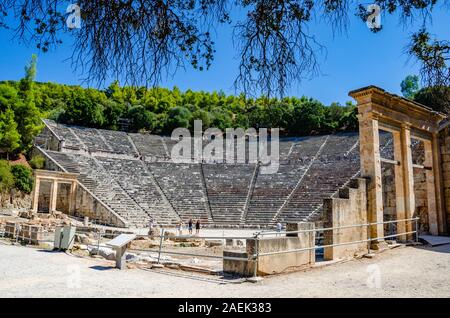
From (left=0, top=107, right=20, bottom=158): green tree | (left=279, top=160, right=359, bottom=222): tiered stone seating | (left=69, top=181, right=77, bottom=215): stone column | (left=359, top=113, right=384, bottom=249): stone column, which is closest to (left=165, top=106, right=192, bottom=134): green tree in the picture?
(left=0, top=107, right=20, bottom=158): green tree

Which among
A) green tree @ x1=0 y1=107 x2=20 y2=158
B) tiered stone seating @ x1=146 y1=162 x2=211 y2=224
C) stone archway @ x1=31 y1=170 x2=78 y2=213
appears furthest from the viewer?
green tree @ x1=0 y1=107 x2=20 y2=158

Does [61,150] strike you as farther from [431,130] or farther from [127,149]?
[431,130]

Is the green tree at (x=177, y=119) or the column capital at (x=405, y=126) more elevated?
the green tree at (x=177, y=119)

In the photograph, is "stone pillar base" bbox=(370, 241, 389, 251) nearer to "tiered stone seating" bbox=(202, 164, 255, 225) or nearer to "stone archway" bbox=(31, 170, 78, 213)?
"tiered stone seating" bbox=(202, 164, 255, 225)

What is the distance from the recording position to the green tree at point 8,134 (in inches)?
Result: 1415

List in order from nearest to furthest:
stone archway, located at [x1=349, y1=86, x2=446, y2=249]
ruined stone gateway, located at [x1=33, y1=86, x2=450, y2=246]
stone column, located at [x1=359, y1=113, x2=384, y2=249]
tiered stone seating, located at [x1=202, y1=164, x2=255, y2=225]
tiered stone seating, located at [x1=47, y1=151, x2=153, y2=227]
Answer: stone column, located at [x1=359, y1=113, x2=384, y2=249] < stone archway, located at [x1=349, y1=86, x2=446, y2=249] < ruined stone gateway, located at [x1=33, y1=86, x2=450, y2=246] < tiered stone seating, located at [x1=47, y1=151, x2=153, y2=227] < tiered stone seating, located at [x1=202, y1=164, x2=255, y2=225]

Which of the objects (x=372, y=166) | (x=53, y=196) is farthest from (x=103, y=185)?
(x=372, y=166)

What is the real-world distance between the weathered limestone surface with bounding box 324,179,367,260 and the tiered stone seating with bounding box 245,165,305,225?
17125 millimetres

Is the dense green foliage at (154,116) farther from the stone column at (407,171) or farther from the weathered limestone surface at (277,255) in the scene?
the weathered limestone surface at (277,255)

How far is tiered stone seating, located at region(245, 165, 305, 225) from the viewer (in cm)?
2830

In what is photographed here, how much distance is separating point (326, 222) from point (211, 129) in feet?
154

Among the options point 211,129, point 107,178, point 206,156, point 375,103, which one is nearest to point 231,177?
point 206,156

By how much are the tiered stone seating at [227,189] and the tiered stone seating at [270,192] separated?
0.91m

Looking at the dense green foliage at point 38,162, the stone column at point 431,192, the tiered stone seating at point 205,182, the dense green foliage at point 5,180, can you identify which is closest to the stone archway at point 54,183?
the tiered stone seating at point 205,182
